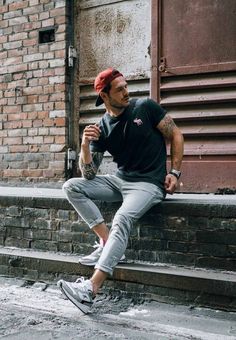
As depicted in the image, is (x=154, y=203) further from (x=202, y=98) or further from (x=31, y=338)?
(x=202, y=98)

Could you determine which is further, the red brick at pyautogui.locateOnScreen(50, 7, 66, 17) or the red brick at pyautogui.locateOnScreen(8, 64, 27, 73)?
the red brick at pyautogui.locateOnScreen(8, 64, 27, 73)

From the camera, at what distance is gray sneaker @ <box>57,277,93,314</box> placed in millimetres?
3029

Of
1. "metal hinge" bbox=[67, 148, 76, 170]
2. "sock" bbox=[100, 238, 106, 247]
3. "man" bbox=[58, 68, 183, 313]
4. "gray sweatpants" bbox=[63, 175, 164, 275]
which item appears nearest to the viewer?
"gray sweatpants" bbox=[63, 175, 164, 275]

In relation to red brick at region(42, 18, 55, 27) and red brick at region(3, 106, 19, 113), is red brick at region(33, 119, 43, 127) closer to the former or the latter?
red brick at region(3, 106, 19, 113)

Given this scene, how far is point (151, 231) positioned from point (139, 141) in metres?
0.68

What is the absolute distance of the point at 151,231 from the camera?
355cm

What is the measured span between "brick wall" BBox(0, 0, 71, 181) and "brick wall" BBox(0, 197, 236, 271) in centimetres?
139

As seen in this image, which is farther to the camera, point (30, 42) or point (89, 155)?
point (30, 42)

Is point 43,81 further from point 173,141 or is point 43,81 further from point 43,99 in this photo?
point 173,141

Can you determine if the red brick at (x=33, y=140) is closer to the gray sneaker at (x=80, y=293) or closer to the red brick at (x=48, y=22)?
the red brick at (x=48, y=22)

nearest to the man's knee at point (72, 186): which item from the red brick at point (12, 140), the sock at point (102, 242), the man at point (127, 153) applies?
the man at point (127, 153)

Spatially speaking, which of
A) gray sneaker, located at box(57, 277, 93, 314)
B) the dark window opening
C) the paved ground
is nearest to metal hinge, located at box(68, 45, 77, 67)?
the dark window opening

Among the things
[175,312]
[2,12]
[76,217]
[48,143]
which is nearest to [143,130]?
[76,217]

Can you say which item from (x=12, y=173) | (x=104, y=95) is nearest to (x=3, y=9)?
(x=12, y=173)
